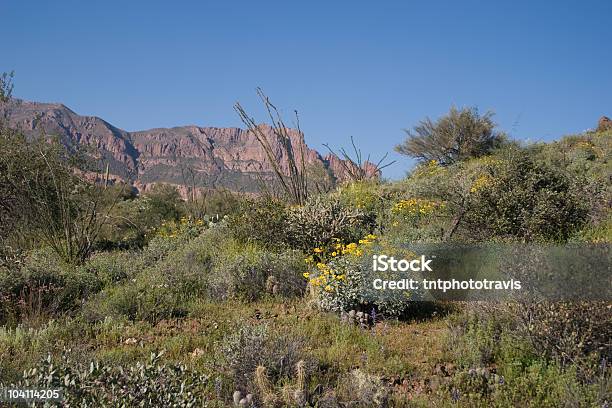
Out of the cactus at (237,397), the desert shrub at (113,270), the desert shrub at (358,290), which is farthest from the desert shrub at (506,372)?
the desert shrub at (113,270)

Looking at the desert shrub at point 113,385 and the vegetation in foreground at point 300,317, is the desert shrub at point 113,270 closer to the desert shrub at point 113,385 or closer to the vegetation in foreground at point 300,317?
the vegetation in foreground at point 300,317

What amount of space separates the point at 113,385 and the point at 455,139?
59.8 feet

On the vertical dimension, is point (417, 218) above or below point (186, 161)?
below

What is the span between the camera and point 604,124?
23.4 m

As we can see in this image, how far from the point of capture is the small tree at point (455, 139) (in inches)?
751

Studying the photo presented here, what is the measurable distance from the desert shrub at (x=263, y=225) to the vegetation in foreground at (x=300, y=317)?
0.04 m

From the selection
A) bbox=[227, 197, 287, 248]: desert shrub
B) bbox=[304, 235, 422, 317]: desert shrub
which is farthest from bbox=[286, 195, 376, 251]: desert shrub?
bbox=[304, 235, 422, 317]: desert shrub

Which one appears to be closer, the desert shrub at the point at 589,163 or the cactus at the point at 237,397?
the cactus at the point at 237,397

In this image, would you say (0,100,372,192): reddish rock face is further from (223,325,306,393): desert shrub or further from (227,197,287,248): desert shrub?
(223,325,306,393): desert shrub

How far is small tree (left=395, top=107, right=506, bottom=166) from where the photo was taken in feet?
62.6

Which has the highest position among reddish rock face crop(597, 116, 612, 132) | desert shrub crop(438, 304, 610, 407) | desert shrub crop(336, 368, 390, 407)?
reddish rock face crop(597, 116, 612, 132)

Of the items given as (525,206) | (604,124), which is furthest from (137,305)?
(604,124)

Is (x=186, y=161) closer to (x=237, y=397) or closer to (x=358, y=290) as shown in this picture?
(x=358, y=290)

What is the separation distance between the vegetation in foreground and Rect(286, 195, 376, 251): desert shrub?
0.03m
